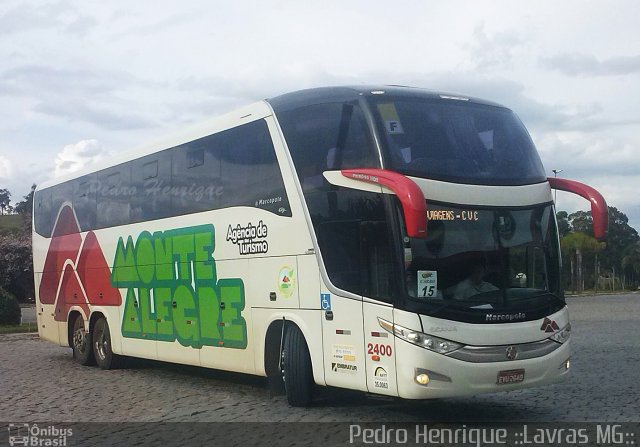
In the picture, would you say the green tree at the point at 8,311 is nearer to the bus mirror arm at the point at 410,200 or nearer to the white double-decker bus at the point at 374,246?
the white double-decker bus at the point at 374,246

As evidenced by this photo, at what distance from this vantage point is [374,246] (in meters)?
10.3

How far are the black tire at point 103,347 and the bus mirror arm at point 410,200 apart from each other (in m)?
9.81

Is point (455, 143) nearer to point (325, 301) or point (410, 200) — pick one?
point (410, 200)

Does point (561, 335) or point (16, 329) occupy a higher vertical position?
point (561, 335)

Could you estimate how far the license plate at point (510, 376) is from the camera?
32.3 ft

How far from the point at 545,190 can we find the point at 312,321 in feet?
11.2

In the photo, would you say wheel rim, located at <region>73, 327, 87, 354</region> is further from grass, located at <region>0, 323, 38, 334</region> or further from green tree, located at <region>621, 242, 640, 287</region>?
green tree, located at <region>621, 242, 640, 287</region>

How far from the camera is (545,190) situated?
10953mm

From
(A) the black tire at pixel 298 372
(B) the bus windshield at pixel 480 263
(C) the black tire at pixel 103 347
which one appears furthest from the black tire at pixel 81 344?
(B) the bus windshield at pixel 480 263

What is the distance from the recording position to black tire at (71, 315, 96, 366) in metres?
18.7

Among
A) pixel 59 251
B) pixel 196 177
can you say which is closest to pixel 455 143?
pixel 196 177

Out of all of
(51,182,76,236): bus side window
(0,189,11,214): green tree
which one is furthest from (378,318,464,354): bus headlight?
(0,189,11,214): green tree

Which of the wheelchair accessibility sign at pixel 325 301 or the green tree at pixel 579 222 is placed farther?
the green tree at pixel 579 222

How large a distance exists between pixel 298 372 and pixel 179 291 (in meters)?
4.00
